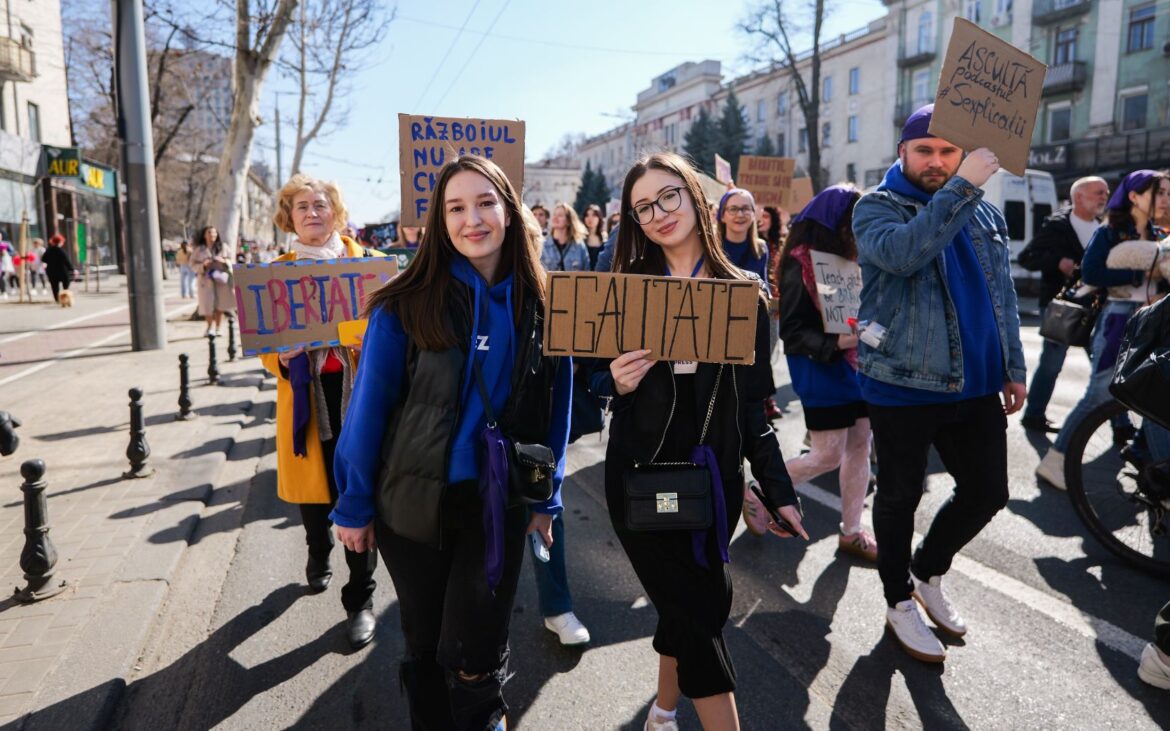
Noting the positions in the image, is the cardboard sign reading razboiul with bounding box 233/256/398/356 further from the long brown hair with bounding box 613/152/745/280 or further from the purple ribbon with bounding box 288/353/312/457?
the long brown hair with bounding box 613/152/745/280

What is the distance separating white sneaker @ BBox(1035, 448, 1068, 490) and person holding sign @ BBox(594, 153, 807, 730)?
3805mm

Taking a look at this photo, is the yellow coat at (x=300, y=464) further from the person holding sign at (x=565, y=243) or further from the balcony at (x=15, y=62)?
the balcony at (x=15, y=62)

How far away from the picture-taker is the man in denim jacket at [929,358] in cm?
302

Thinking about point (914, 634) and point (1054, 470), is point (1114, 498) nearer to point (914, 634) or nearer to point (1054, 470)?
point (1054, 470)

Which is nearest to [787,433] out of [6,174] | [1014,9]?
[6,174]

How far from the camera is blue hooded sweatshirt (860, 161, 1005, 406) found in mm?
3051

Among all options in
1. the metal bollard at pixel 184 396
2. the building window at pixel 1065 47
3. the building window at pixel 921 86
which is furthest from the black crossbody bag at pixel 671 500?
the building window at pixel 921 86

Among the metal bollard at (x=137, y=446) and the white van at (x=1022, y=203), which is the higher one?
the white van at (x=1022, y=203)

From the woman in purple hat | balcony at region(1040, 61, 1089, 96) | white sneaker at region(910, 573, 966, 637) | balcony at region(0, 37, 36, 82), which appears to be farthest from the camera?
balcony at region(1040, 61, 1089, 96)

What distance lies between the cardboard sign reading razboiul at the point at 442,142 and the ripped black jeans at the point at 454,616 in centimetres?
233

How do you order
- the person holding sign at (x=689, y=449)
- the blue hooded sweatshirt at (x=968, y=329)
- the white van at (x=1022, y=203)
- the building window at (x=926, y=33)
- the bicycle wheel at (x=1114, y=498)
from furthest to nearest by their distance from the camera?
the building window at (x=926, y=33) < the white van at (x=1022, y=203) < the bicycle wheel at (x=1114, y=498) < the blue hooded sweatshirt at (x=968, y=329) < the person holding sign at (x=689, y=449)

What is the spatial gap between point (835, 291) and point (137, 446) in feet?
16.3

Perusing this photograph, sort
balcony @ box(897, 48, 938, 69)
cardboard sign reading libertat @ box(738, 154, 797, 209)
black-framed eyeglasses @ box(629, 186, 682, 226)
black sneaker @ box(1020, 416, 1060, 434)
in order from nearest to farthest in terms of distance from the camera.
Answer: black-framed eyeglasses @ box(629, 186, 682, 226) → black sneaker @ box(1020, 416, 1060, 434) → cardboard sign reading libertat @ box(738, 154, 797, 209) → balcony @ box(897, 48, 938, 69)

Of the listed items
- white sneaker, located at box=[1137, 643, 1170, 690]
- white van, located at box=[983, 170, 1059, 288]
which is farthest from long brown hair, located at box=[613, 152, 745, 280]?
white van, located at box=[983, 170, 1059, 288]
